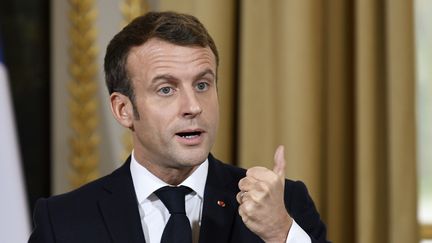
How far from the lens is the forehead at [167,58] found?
1443mm

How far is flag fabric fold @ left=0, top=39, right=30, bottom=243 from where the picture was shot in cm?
189

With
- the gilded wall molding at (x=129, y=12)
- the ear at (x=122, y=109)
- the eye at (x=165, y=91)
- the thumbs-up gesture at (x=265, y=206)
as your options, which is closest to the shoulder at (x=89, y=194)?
the ear at (x=122, y=109)

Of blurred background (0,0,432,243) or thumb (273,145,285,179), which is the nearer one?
thumb (273,145,285,179)

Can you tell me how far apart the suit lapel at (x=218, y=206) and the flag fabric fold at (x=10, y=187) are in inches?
23.5

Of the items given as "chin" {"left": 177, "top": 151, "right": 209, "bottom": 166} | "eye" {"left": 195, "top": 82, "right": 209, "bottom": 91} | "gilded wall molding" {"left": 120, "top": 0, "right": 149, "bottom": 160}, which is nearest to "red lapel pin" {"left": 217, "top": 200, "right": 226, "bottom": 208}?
"chin" {"left": 177, "top": 151, "right": 209, "bottom": 166}

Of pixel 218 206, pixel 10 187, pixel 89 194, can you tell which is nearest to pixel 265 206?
pixel 218 206

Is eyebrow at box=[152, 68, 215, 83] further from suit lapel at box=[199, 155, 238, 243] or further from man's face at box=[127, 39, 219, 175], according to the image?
suit lapel at box=[199, 155, 238, 243]

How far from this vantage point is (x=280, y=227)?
1336 millimetres

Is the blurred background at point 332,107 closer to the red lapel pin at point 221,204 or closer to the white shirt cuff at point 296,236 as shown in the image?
the red lapel pin at point 221,204

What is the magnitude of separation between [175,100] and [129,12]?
0.94 meters

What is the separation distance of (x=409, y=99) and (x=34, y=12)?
1139 mm

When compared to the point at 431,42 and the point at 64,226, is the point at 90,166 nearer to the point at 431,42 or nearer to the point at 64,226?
the point at 64,226

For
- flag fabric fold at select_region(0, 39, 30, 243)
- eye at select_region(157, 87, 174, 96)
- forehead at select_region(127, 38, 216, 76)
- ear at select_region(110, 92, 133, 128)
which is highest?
forehead at select_region(127, 38, 216, 76)

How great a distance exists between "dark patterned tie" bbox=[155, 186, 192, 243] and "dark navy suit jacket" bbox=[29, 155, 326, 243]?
0.13 feet
